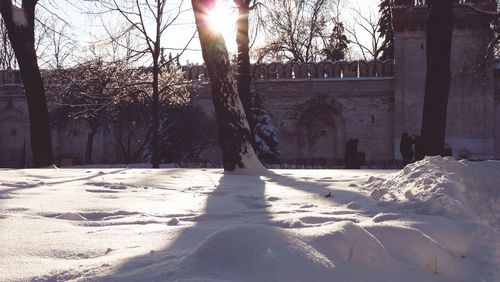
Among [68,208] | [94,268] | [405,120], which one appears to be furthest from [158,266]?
[405,120]

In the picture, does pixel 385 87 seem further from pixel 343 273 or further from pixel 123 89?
pixel 343 273

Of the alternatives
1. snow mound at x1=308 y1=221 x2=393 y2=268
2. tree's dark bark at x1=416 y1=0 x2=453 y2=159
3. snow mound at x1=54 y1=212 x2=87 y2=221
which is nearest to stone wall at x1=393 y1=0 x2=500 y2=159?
tree's dark bark at x1=416 y1=0 x2=453 y2=159

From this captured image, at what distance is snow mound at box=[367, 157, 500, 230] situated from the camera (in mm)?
4297

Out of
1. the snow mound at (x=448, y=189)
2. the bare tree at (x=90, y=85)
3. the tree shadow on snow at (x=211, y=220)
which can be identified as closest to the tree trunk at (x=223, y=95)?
the tree shadow on snow at (x=211, y=220)

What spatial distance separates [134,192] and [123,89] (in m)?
14.3

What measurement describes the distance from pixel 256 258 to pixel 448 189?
2705 millimetres

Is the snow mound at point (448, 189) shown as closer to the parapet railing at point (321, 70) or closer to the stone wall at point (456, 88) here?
the stone wall at point (456, 88)

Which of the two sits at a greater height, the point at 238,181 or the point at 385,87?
the point at 385,87

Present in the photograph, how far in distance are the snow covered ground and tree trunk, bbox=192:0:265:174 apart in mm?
2850

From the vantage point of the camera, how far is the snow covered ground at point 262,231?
257cm

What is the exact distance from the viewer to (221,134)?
9.16 metres

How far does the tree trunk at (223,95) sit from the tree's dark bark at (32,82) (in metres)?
5.69

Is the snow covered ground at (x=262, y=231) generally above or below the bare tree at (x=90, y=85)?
below

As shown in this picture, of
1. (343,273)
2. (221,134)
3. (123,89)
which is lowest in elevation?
(343,273)
